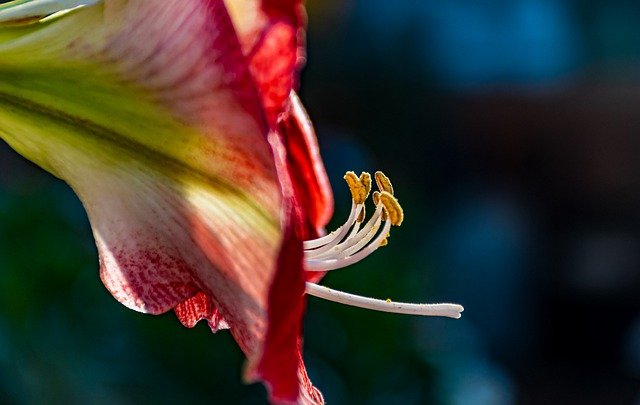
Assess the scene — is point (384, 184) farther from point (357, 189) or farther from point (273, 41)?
point (273, 41)

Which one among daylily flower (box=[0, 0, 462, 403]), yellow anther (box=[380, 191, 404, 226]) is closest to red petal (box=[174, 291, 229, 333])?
daylily flower (box=[0, 0, 462, 403])

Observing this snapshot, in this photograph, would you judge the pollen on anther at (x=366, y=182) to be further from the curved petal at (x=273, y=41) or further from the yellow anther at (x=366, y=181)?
the curved petal at (x=273, y=41)

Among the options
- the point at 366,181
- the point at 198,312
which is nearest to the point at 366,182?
the point at 366,181

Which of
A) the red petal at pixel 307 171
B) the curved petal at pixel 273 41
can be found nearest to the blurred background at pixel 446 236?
the red petal at pixel 307 171

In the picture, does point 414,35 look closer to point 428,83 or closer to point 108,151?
point 428,83

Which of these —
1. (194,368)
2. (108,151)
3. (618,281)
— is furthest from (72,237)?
(618,281)

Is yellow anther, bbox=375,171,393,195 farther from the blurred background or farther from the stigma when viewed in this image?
the blurred background
